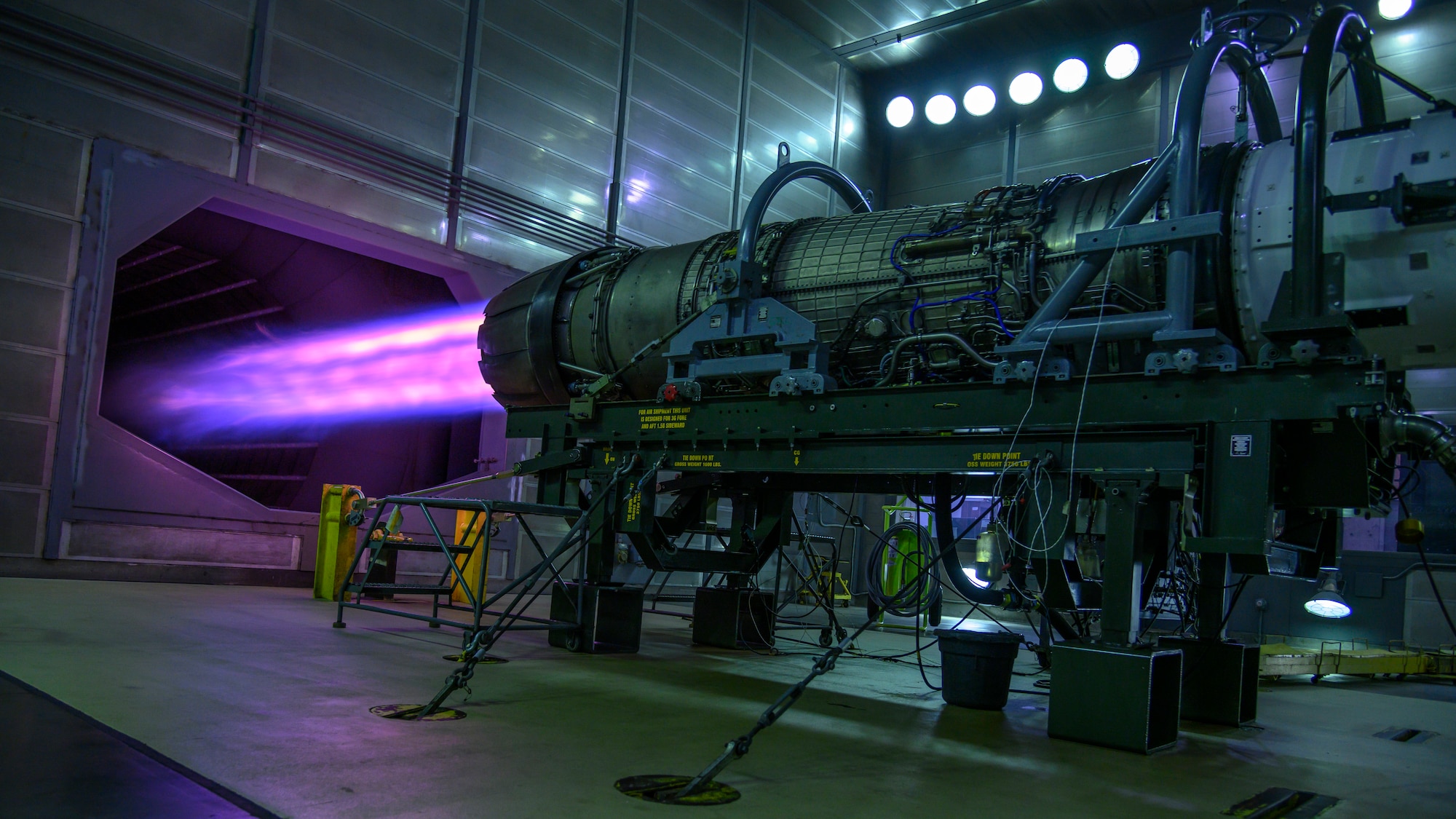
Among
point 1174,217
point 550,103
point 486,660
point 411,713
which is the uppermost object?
point 550,103

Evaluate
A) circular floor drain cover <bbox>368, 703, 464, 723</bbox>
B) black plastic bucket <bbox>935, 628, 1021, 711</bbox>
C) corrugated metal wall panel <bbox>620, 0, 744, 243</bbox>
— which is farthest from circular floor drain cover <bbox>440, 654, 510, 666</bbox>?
corrugated metal wall panel <bbox>620, 0, 744, 243</bbox>

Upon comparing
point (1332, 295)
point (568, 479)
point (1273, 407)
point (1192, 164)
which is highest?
point (1192, 164)

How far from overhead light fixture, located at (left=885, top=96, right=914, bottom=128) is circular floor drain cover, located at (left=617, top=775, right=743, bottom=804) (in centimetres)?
1721

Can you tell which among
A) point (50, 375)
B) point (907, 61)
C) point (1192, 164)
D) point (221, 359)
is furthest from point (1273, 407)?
point (907, 61)

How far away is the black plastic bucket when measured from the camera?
5430 mm

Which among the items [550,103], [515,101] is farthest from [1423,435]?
[550,103]

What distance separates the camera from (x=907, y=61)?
18.4 meters

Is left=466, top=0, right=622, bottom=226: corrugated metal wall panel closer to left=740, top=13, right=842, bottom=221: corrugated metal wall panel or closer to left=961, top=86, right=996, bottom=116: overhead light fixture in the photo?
left=740, top=13, right=842, bottom=221: corrugated metal wall panel

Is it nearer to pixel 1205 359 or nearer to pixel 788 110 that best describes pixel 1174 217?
pixel 1205 359

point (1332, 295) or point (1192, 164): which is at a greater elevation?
point (1192, 164)

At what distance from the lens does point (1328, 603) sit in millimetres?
11398

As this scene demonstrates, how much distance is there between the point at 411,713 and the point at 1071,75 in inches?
634

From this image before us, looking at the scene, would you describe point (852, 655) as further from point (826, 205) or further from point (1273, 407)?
point (826, 205)

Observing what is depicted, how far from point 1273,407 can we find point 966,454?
4.93ft
